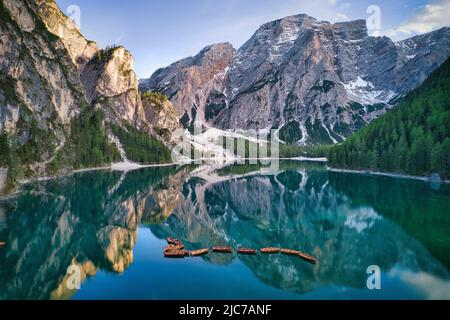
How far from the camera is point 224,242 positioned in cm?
5247

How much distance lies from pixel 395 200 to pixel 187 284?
65.1m

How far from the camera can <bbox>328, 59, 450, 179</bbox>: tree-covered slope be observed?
11262cm

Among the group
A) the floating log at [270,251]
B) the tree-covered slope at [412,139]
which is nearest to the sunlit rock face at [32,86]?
the floating log at [270,251]

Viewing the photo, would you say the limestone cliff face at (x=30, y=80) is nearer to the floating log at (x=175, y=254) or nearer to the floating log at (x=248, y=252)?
the floating log at (x=175, y=254)

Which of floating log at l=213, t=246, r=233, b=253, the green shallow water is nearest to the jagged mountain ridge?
the green shallow water

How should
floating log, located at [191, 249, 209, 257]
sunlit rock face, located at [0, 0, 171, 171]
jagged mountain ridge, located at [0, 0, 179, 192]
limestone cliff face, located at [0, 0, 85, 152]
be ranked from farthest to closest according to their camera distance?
limestone cliff face, located at [0, 0, 85, 152], sunlit rock face, located at [0, 0, 171, 171], jagged mountain ridge, located at [0, 0, 179, 192], floating log, located at [191, 249, 209, 257]

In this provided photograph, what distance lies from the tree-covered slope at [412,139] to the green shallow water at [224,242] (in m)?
20.7

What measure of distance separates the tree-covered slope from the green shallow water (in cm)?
2073

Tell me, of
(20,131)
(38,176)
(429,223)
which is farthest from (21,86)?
(429,223)

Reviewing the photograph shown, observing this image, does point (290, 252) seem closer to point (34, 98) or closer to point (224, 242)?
point (224, 242)

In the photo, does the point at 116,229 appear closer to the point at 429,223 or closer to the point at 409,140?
the point at 429,223

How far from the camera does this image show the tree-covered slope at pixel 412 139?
113 m

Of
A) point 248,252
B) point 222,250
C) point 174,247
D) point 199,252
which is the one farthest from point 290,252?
point 174,247

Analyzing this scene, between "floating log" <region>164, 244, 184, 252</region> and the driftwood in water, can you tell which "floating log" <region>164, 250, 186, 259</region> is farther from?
the driftwood in water
